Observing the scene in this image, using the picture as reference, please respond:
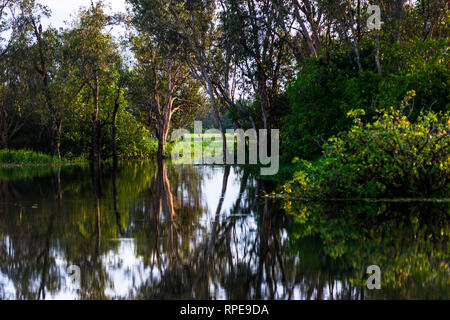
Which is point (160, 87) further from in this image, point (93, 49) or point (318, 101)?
point (318, 101)

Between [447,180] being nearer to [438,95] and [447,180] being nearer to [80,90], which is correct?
[438,95]

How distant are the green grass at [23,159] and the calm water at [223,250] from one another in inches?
1128

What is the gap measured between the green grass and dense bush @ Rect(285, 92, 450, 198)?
1261 inches

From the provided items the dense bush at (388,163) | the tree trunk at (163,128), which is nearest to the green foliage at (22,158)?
the tree trunk at (163,128)

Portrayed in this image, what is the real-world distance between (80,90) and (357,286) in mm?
44755

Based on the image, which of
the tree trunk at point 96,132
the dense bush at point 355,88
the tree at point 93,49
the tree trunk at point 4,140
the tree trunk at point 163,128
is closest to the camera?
the dense bush at point 355,88

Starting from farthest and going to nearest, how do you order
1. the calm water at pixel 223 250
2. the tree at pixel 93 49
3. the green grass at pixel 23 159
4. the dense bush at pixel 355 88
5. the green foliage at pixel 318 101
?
the tree at pixel 93 49
the green grass at pixel 23 159
the green foliage at pixel 318 101
the dense bush at pixel 355 88
the calm water at pixel 223 250

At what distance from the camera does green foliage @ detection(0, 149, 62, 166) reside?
41406mm

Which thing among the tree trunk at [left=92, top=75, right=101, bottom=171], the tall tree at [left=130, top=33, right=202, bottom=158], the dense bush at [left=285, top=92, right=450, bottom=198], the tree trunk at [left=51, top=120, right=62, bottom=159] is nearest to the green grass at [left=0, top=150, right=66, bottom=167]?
the tree trunk at [left=51, top=120, right=62, bottom=159]

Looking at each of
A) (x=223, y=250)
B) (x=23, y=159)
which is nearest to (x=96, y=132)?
(x=23, y=159)

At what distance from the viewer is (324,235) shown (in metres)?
9.38

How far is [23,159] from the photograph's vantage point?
41.9 metres

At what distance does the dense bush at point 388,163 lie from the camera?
13133 mm

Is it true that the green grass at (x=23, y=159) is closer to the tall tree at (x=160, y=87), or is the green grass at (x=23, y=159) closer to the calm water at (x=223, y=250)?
the tall tree at (x=160, y=87)
